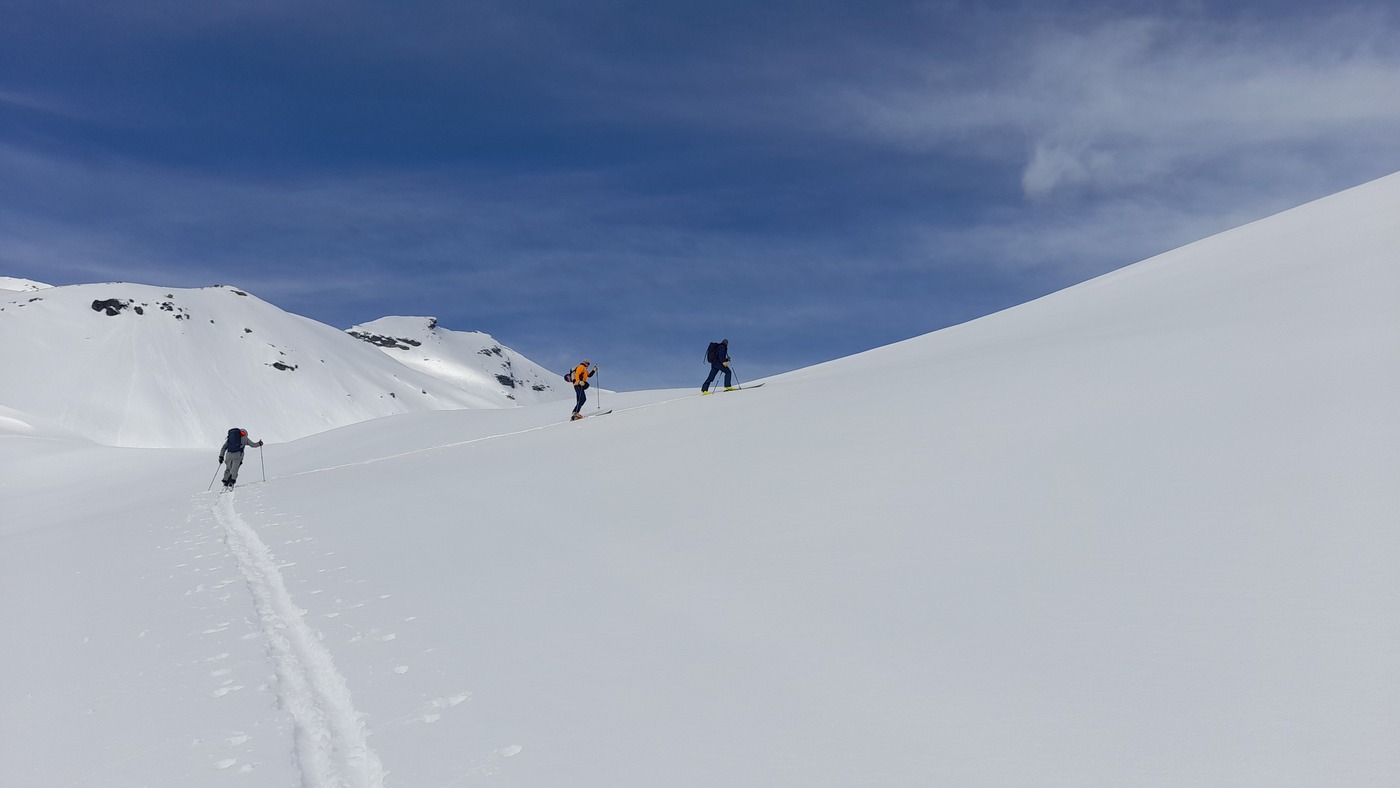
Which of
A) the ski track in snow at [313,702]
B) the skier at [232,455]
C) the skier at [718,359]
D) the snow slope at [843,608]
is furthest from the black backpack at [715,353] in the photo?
the ski track in snow at [313,702]

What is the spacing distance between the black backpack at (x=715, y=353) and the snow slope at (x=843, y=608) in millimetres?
8772

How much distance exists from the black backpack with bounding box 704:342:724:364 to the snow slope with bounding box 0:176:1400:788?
345 inches

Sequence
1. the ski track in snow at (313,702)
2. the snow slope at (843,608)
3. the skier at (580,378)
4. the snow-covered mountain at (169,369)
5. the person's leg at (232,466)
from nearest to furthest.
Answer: the snow slope at (843,608) → the ski track in snow at (313,702) → the person's leg at (232,466) → the skier at (580,378) → the snow-covered mountain at (169,369)

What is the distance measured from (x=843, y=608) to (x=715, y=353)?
16.6m

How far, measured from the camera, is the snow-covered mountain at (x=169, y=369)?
454ft

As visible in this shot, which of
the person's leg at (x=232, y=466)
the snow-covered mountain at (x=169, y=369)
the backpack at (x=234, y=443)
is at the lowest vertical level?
the person's leg at (x=232, y=466)

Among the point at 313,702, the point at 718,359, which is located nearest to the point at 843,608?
the point at 313,702

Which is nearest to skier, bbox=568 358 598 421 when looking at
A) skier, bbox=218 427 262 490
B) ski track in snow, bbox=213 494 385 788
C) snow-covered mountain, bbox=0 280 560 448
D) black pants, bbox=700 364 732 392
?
black pants, bbox=700 364 732 392

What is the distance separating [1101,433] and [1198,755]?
6.02 meters

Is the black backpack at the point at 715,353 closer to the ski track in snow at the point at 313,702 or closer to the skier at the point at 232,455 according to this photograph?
the skier at the point at 232,455

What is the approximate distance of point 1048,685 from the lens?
183 inches

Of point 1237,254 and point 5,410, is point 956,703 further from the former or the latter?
point 5,410

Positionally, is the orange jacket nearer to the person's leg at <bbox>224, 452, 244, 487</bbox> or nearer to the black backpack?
the black backpack

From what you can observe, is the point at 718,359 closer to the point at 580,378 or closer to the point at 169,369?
the point at 580,378
